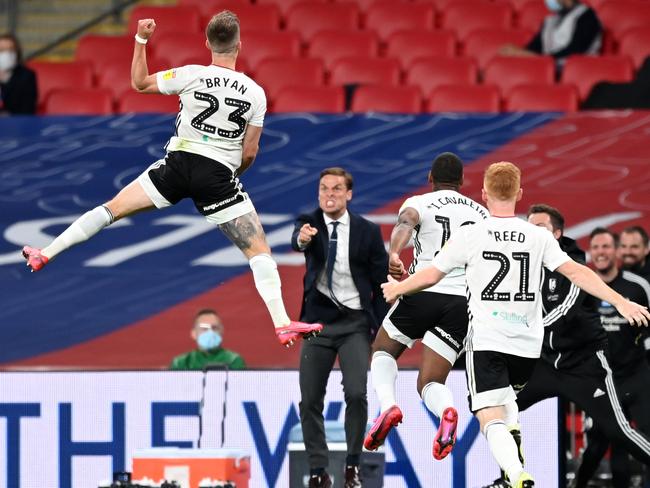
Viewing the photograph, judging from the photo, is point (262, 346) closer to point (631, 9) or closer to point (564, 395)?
point (564, 395)

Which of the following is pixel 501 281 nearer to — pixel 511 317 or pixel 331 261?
pixel 511 317

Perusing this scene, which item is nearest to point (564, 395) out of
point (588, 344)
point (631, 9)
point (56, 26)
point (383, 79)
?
point (588, 344)

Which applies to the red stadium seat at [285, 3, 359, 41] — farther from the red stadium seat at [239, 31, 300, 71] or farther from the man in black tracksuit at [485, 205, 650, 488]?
the man in black tracksuit at [485, 205, 650, 488]

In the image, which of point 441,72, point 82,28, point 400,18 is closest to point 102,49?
point 82,28

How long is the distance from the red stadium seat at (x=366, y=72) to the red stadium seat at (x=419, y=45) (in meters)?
0.46

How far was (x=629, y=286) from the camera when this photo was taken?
1089 cm

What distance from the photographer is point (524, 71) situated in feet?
49.3

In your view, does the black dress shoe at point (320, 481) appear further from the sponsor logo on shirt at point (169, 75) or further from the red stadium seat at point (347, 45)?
the red stadium seat at point (347, 45)

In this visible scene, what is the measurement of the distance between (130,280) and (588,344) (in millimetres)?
4594

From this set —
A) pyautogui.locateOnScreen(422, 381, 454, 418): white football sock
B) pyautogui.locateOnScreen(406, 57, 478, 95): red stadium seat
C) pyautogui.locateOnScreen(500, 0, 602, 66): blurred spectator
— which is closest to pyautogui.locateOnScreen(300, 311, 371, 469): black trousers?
pyautogui.locateOnScreen(422, 381, 454, 418): white football sock

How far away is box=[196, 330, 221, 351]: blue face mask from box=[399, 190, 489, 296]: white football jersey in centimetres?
304

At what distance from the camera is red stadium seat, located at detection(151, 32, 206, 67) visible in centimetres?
1586

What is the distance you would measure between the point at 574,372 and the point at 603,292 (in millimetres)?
2399

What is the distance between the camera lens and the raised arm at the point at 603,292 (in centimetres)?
751
